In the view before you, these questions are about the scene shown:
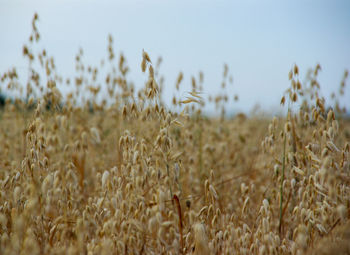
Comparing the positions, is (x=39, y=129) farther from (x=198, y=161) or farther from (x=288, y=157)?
(x=198, y=161)

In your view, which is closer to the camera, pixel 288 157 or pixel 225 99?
pixel 288 157

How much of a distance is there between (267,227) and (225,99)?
241 cm

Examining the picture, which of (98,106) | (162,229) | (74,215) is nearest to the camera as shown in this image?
Result: (162,229)

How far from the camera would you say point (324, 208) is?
1.47 meters

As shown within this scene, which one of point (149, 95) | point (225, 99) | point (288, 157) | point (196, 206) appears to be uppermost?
point (225, 99)

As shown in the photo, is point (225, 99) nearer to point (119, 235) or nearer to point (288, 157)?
point (288, 157)

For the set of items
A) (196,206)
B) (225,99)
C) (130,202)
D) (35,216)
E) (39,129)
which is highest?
(225,99)

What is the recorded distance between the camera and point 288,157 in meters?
1.69

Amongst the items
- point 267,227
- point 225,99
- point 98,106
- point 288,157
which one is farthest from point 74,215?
point 225,99

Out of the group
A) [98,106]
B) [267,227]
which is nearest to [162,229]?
[267,227]

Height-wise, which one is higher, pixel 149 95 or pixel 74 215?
pixel 149 95

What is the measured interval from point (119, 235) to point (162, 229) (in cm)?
25

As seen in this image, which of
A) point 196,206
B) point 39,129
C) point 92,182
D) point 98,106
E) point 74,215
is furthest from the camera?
point 98,106

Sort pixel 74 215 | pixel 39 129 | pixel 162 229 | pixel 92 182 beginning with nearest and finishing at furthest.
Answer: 1. pixel 162 229
2. pixel 39 129
3. pixel 74 215
4. pixel 92 182
